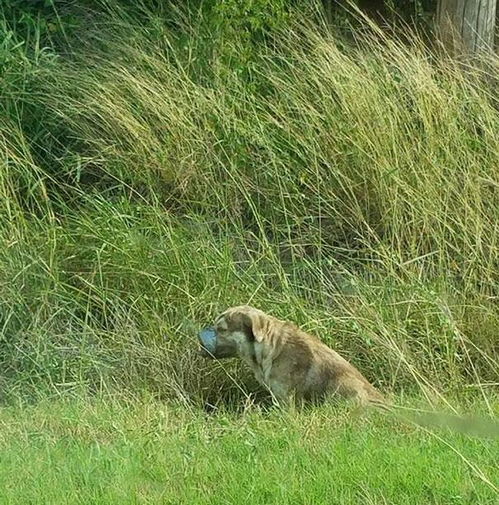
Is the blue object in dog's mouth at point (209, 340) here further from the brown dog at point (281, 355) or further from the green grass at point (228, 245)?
the green grass at point (228, 245)

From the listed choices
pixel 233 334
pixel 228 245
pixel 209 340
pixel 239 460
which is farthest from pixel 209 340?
pixel 239 460

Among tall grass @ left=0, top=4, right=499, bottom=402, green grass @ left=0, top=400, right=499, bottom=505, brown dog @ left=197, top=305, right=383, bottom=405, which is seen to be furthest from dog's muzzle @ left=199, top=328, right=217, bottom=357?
green grass @ left=0, top=400, right=499, bottom=505

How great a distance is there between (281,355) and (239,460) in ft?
5.14

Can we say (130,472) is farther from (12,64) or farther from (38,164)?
(12,64)

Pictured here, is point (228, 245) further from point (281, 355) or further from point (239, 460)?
point (239, 460)

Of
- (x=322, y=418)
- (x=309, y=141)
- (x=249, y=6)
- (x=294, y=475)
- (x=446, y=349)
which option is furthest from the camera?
(x=249, y=6)

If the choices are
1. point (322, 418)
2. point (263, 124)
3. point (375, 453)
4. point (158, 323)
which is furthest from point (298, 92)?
point (375, 453)

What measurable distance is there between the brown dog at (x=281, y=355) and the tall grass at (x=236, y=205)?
319mm

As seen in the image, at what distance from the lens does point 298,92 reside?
978 centimetres

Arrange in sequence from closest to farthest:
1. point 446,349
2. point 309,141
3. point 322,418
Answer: point 322,418 → point 446,349 → point 309,141

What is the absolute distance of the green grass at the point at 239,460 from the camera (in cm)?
567

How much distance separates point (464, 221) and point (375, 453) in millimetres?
2905

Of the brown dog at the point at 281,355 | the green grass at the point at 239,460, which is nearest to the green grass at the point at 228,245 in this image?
the green grass at the point at 239,460

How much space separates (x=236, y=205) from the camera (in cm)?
922
